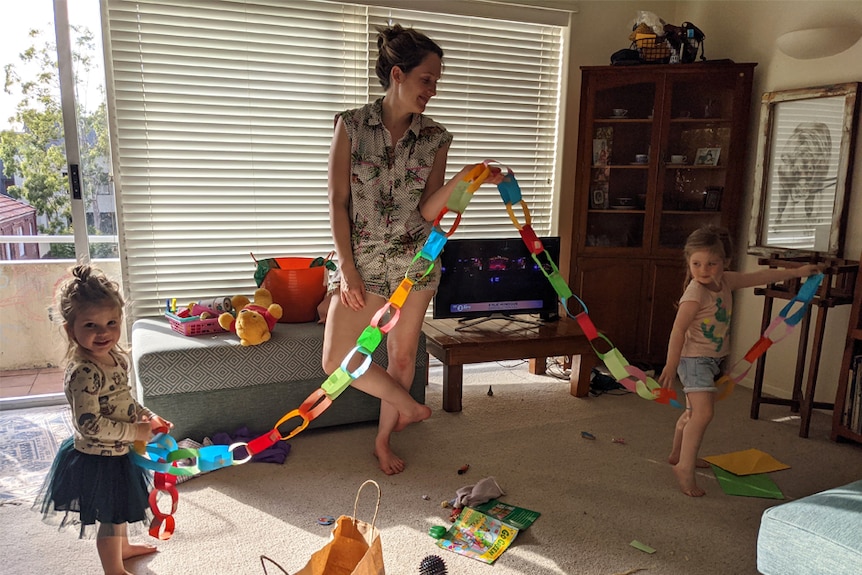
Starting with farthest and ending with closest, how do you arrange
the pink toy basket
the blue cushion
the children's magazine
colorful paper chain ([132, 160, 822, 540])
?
the pink toy basket → the children's magazine → colorful paper chain ([132, 160, 822, 540]) → the blue cushion

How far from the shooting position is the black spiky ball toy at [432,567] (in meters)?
1.76

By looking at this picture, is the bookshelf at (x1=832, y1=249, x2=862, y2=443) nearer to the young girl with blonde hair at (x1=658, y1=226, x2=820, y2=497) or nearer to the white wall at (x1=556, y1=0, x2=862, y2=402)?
the white wall at (x1=556, y1=0, x2=862, y2=402)

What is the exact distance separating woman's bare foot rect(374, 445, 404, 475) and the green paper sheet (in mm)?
1273

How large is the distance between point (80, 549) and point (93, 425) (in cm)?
64

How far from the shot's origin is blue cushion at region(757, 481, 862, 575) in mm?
1431

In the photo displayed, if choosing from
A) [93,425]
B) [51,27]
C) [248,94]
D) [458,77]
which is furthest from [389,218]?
[51,27]

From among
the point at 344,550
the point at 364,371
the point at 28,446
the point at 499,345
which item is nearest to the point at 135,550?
the point at 344,550

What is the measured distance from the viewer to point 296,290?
3021 millimetres

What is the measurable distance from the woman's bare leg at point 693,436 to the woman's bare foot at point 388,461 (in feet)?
3.59

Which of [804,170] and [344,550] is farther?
[804,170]

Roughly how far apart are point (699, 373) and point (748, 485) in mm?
511

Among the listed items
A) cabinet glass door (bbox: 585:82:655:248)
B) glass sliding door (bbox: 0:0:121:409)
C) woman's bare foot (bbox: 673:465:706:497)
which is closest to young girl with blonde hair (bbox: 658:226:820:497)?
Result: woman's bare foot (bbox: 673:465:706:497)

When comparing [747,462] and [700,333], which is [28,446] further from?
[747,462]

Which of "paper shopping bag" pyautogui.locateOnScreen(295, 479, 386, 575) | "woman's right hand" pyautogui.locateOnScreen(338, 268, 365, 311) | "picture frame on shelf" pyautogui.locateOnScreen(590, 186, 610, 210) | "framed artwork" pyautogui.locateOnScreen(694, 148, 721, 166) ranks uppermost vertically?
"framed artwork" pyautogui.locateOnScreen(694, 148, 721, 166)
